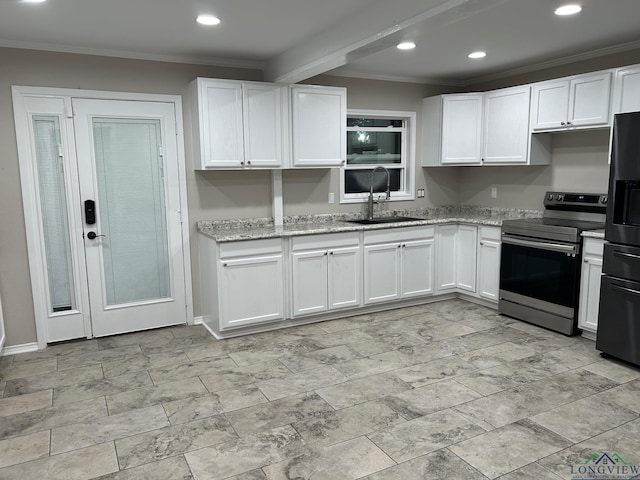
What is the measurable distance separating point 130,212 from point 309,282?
1.70 m

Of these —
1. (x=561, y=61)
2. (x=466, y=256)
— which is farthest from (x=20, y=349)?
(x=561, y=61)

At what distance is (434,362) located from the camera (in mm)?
3688

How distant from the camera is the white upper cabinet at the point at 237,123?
4.17 m

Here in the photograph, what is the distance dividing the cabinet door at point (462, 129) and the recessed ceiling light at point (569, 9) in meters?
1.91

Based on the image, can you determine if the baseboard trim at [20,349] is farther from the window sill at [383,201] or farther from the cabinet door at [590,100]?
the cabinet door at [590,100]

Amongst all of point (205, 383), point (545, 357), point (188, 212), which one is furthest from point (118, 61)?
point (545, 357)

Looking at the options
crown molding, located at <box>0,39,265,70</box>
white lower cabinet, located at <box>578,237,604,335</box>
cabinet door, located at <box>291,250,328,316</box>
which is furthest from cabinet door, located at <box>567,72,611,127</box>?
crown molding, located at <box>0,39,265,70</box>

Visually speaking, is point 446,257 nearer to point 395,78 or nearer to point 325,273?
point 325,273

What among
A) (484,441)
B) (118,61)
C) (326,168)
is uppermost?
(118,61)

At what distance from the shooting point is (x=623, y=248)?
139 inches

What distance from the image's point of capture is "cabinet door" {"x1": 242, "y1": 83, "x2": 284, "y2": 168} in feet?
14.2

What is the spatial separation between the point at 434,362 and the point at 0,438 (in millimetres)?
2800

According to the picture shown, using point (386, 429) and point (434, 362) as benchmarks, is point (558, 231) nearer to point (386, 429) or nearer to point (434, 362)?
point (434, 362)

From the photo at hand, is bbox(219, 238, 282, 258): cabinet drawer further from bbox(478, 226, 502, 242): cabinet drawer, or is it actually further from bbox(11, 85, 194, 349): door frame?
bbox(478, 226, 502, 242): cabinet drawer
